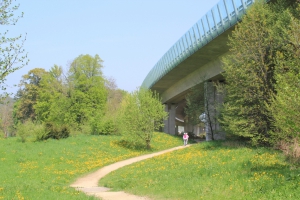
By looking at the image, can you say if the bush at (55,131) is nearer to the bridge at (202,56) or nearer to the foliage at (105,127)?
the foliage at (105,127)

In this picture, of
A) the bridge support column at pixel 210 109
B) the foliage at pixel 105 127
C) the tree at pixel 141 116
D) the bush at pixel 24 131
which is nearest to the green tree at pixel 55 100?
the foliage at pixel 105 127

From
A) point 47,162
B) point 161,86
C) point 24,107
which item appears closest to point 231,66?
point 47,162

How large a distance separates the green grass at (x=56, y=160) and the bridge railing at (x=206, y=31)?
30.6ft

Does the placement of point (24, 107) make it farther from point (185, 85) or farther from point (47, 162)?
point (47, 162)

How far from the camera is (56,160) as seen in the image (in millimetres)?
23328

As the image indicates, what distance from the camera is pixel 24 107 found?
68.9m

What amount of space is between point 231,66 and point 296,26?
889 cm

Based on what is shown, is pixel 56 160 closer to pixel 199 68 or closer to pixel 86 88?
pixel 199 68

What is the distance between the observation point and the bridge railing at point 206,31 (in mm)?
22625

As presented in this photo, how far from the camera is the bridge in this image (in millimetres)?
23411

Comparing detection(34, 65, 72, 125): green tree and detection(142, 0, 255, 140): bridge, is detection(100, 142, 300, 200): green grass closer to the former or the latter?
detection(142, 0, 255, 140): bridge

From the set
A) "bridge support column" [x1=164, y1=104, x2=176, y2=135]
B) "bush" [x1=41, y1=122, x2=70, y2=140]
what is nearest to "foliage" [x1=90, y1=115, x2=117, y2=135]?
"bush" [x1=41, y1=122, x2=70, y2=140]

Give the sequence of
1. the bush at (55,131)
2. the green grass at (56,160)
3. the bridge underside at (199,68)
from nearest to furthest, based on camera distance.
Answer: the green grass at (56,160) → the bridge underside at (199,68) → the bush at (55,131)

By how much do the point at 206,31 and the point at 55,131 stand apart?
17.6m
